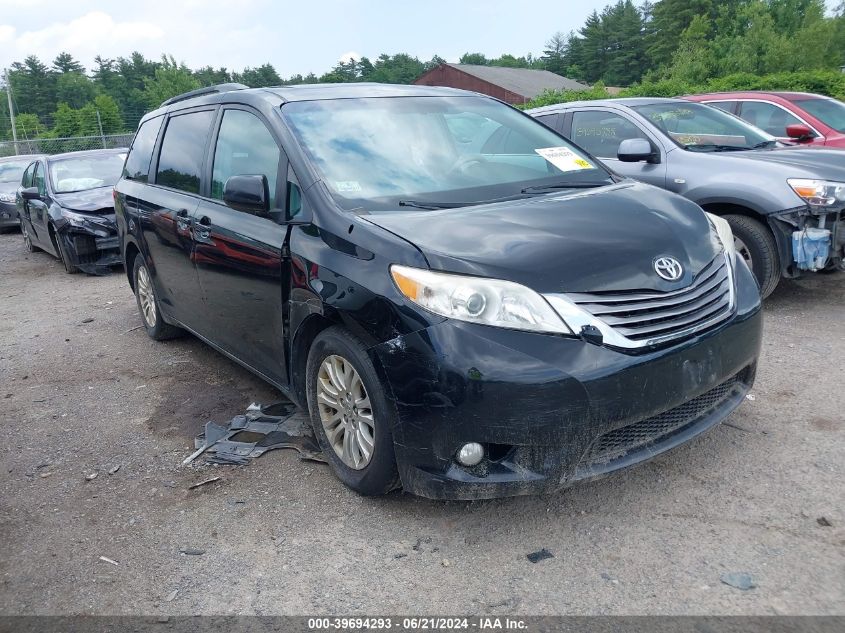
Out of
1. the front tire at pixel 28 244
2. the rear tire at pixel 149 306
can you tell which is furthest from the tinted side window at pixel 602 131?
the front tire at pixel 28 244

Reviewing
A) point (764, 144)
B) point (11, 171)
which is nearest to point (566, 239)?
point (764, 144)

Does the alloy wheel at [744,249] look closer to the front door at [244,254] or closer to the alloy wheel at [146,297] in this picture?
the front door at [244,254]

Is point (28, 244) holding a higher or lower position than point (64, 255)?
lower

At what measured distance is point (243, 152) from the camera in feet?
13.3

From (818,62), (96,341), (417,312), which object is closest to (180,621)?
(417,312)

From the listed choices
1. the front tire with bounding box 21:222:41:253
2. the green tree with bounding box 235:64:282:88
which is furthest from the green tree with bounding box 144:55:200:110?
the front tire with bounding box 21:222:41:253

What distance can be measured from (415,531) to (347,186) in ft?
5.29

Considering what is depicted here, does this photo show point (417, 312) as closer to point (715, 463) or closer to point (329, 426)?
point (329, 426)

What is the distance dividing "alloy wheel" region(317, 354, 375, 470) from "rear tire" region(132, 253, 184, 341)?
9.23 feet

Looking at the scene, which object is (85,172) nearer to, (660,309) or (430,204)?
(430,204)

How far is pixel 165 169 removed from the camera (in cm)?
508

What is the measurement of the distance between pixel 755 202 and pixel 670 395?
11.0 ft

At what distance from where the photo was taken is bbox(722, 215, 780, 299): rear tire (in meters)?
5.59

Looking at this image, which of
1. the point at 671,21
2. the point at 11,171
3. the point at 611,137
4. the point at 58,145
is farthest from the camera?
the point at 671,21
